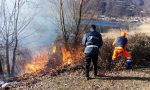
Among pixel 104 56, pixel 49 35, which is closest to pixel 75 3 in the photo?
pixel 104 56

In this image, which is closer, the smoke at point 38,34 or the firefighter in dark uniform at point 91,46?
the firefighter in dark uniform at point 91,46

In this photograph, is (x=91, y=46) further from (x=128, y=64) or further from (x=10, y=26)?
(x=10, y=26)

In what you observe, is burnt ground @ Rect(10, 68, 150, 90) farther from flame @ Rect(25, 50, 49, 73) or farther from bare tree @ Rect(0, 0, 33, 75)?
bare tree @ Rect(0, 0, 33, 75)

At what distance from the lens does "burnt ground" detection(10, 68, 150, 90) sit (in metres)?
10.6

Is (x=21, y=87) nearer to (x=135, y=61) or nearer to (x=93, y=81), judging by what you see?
(x=93, y=81)

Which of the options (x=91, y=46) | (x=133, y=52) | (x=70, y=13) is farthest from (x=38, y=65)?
(x=91, y=46)

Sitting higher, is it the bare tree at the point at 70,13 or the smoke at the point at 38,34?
the bare tree at the point at 70,13

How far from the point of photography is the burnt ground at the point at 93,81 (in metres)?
10.6

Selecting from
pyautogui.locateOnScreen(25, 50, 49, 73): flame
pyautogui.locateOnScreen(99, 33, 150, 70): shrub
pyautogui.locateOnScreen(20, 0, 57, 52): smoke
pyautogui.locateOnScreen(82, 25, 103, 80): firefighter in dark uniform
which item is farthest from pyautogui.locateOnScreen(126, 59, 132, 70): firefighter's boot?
pyautogui.locateOnScreen(20, 0, 57, 52): smoke

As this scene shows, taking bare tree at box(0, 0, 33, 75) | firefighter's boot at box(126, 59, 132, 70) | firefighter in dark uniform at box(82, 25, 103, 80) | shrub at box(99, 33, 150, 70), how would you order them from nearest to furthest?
firefighter in dark uniform at box(82, 25, 103, 80) < firefighter's boot at box(126, 59, 132, 70) < shrub at box(99, 33, 150, 70) < bare tree at box(0, 0, 33, 75)

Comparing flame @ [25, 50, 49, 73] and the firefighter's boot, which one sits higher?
the firefighter's boot

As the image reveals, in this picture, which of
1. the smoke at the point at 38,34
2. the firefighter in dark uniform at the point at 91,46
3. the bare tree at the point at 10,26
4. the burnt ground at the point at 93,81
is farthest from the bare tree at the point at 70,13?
the smoke at the point at 38,34

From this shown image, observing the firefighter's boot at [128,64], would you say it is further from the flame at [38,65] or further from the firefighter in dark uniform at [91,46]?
the flame at [38,65]

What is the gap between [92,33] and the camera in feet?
37.1
